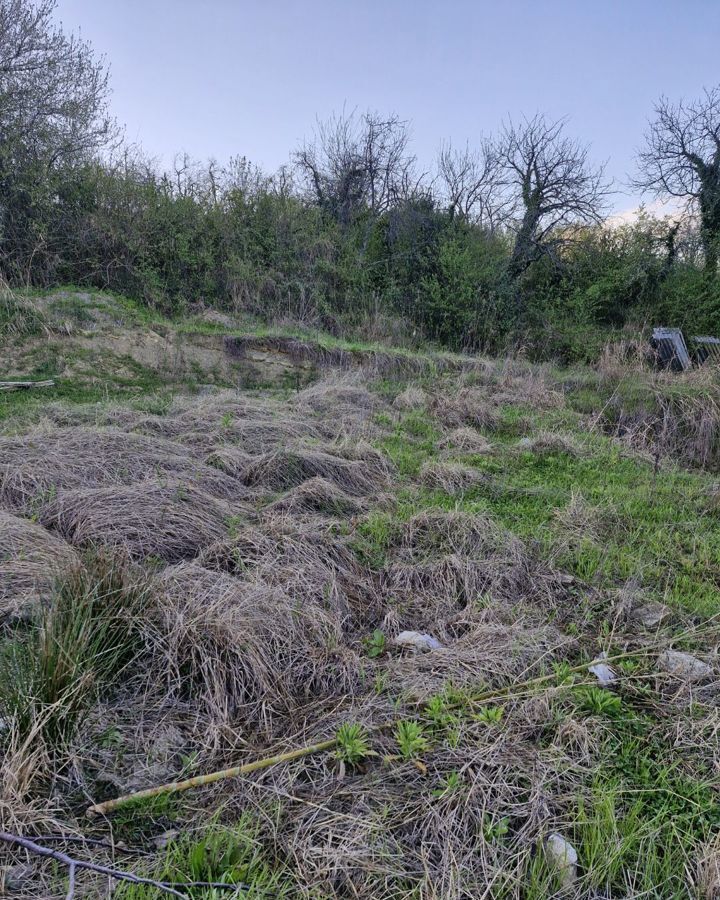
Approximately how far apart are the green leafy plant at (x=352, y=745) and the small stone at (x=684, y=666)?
131 centimetres

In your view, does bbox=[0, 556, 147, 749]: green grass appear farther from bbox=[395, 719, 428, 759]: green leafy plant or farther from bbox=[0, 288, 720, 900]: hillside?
bbox=[395, 719, 428, 759]: green leafy plant

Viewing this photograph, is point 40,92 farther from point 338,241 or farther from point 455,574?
point 455,574

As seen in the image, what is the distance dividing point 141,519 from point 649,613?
2690 millimetres

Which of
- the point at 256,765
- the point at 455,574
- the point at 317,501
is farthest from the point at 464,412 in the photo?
the point at 256,765

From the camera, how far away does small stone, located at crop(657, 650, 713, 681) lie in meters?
2.18

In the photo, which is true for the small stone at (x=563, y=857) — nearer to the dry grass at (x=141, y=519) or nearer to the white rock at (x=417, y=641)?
the white rock at (x=417, y=641)

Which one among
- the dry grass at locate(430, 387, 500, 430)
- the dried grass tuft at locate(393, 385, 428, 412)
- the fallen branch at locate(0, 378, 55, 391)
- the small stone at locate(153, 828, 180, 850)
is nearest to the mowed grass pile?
the small stone at locate(153, 828, 180, 850)

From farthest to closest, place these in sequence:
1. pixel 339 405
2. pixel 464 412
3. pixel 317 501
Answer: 1. pixel 464 412
2. pixel 339 405
3. pixel 317 501

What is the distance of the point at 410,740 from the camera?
178 cm

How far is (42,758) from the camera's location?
158cm

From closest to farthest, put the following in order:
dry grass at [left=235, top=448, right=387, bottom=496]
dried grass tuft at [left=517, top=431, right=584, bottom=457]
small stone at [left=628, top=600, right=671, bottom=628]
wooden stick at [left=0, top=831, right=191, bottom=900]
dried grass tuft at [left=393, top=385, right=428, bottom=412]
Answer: wooden stick at [left=0, top=831, right=191, bottom=900] < small stone at [left=628, top=600, right=671, bottom=628] < dry grass at [left=235, top=448, right=387, bottom=496] < dried grass tuft at [left=517, top=431, right=584, bottom=457] < dried grass tuft at [left=393, top=385, right=428, bottom=412]

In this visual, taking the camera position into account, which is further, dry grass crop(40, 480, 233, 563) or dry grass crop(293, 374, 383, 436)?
dry grass crop(293, 374, 383, 436)

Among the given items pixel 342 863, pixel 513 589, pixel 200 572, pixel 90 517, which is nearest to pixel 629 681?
pixel 513 589

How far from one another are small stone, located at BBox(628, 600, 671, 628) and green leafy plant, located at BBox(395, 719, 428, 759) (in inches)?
54.2
